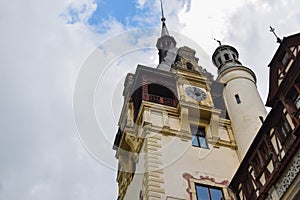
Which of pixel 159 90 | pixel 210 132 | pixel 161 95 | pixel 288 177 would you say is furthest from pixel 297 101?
pixel 159 90

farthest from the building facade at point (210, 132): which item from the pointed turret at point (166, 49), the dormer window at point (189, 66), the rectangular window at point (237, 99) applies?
the pointed turret at point (166, 49)

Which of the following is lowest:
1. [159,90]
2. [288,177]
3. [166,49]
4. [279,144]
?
[288,177]

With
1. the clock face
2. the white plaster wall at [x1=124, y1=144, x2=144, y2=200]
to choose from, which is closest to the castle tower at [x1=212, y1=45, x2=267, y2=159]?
the clock face

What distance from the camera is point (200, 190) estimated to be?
83.1 feet

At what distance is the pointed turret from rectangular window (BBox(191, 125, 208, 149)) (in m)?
8.71

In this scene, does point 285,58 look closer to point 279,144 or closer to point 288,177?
point 279,144

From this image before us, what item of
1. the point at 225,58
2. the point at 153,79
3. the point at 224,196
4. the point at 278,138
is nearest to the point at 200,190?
the point at 224,196

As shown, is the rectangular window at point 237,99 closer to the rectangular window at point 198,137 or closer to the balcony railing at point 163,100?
the rectangular window at point 198,137

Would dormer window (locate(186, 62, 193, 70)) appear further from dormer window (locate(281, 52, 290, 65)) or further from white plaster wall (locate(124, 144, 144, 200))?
dormer window (locate(281, 52, 290, 65))

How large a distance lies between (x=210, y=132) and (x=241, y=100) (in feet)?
11.8

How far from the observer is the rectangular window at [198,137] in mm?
29266

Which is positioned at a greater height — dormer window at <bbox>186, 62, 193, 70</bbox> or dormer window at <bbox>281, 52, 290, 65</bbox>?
dormer window at <bbox>186, 62, 193, 70</bbox>

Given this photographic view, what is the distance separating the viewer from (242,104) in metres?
31.9

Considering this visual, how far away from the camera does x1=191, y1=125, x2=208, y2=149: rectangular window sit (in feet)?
96.0
